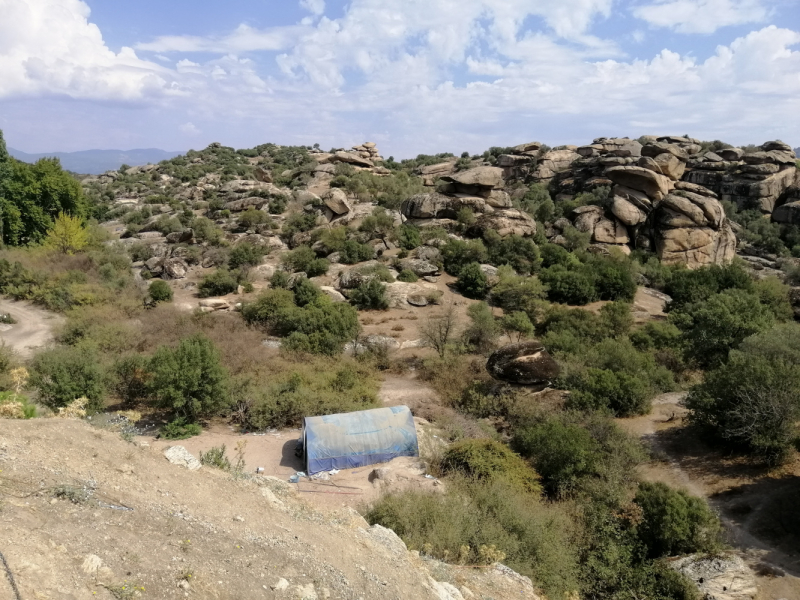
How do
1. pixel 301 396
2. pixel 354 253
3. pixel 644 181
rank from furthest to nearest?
1. pixel 644 181
2. pixel 354 253
3. pixel 301 396

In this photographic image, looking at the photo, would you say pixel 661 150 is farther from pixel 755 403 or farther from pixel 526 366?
pixel 755 403

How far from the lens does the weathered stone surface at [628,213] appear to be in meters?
35.8

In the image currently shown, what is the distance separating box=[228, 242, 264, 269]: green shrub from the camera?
100 ft

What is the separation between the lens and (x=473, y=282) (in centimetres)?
2914

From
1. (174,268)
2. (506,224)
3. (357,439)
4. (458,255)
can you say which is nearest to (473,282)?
(458,255)

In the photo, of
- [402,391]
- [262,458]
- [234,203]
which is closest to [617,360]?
[402,391]

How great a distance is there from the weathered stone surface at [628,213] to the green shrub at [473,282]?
13775 mm

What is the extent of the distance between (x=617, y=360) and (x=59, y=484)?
55.9ft

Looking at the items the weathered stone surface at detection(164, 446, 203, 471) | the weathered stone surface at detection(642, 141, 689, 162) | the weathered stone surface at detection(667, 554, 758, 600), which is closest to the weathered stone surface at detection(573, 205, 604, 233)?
the weathered stone surface at detection(642, 141, 689, 162)

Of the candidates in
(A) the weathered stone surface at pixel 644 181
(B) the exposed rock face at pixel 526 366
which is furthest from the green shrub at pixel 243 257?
(A) the weathered stone surface at pixel 644 181

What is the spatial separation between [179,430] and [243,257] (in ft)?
61.9

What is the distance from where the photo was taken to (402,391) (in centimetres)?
1816

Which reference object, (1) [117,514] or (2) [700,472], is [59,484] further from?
(2) [700,472]

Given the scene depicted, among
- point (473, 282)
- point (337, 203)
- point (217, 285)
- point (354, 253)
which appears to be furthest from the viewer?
point (337, 203)
